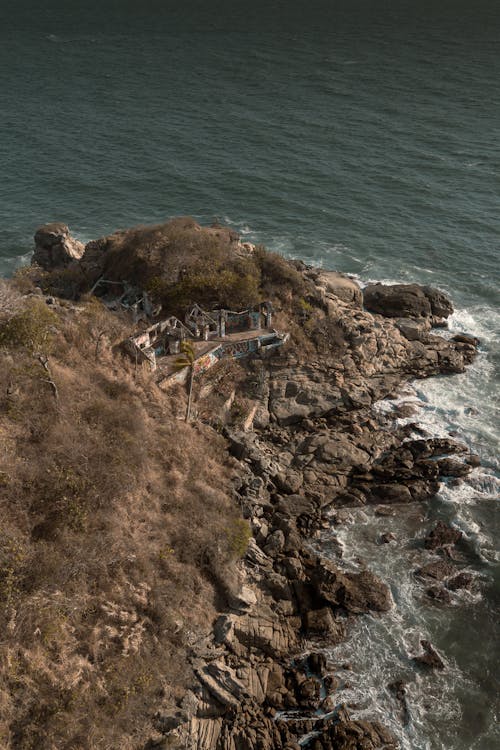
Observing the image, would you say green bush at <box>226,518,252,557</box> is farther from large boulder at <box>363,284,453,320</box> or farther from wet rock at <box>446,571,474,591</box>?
large boulder at <box>363,284,453,320</box>

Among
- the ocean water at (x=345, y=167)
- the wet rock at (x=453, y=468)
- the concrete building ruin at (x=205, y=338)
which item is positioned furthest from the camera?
the concrete building ruin at (x=205, y=338)

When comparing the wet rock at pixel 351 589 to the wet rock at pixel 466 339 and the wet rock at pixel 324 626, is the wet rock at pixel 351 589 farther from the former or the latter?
the wet rock at pixel 466 339

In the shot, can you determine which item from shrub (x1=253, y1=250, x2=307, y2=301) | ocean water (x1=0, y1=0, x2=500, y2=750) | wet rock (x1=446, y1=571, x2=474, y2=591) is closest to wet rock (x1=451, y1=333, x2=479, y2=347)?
ocean water (x1=0, y1=0, x2=500, y2=750)

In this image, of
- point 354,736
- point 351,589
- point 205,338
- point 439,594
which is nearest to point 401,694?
point 354,736

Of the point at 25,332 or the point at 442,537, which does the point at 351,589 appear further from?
the point at 25,332

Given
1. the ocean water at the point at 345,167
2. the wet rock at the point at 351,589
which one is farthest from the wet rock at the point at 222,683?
the wet rock at the point at 351,589
